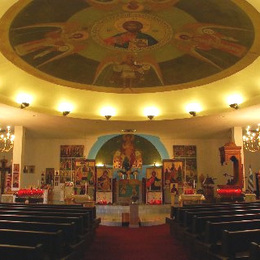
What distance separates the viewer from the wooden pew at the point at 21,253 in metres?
2.99

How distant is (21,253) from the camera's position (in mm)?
3020

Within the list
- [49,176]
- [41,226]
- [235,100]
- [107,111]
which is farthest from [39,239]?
[49,176]

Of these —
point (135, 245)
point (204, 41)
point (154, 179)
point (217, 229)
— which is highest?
point (204, 41)

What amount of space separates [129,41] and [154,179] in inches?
448

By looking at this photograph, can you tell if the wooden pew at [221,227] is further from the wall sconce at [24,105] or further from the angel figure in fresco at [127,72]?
the wall sconce at [24,105]

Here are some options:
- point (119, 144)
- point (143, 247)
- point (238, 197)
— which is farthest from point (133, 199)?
point (119, 144)

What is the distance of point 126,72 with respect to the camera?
13398 millimetres

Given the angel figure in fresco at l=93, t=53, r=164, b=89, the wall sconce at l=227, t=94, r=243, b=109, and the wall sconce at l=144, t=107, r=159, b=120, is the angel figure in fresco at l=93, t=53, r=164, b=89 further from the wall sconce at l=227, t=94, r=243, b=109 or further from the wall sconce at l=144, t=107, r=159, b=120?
the wall sconce at l=227, t=94, r=243, b=109

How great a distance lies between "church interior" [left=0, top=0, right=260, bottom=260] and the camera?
6301mm

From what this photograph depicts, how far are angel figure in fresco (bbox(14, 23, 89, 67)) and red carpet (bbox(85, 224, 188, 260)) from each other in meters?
6.44

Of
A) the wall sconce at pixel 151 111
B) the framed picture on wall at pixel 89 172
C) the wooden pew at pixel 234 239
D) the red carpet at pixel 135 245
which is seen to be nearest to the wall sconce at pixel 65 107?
the wall sconce at pixel 151 111

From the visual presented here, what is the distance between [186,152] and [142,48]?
1113 cm

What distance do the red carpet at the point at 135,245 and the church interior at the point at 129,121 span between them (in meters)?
0.10

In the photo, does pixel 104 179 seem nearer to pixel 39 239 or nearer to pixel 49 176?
pixel 49 176
